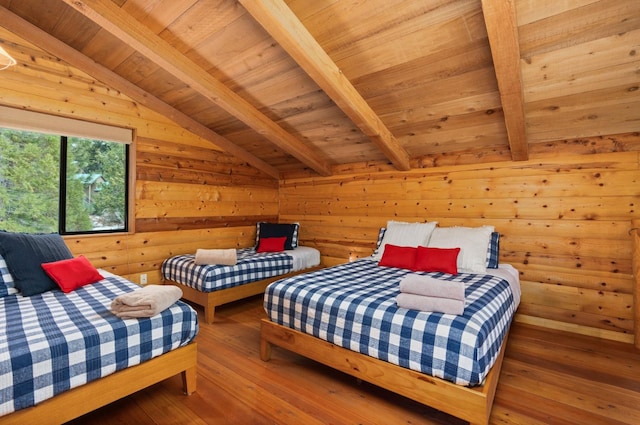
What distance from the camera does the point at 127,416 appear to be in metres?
1.73

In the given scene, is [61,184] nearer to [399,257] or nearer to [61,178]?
[61,178]

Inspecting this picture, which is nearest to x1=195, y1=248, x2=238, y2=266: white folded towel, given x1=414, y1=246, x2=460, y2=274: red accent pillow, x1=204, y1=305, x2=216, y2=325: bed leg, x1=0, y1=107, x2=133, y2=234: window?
x1=204, y1=305, x2=216, y2=325: bed leg

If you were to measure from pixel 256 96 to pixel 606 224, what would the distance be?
3.31m

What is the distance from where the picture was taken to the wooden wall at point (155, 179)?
2916 millimetres

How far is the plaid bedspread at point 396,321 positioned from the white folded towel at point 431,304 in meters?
0.03

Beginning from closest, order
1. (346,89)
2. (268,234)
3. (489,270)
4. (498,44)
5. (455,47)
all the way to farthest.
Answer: (498,44)
(455,47)
(346,89)
(489,270)
(268,234)

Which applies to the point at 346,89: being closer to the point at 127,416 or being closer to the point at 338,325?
the point at 338,325

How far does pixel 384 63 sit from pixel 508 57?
83 cm

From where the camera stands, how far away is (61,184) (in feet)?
10.4

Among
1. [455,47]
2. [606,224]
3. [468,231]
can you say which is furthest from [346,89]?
[606,224]

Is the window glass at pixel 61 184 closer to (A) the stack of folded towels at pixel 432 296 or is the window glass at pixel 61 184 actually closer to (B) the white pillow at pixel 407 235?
(B) the white pillow at pixel 407 235

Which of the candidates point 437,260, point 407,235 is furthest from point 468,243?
point 407,235

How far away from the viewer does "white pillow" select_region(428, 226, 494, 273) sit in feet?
9.35

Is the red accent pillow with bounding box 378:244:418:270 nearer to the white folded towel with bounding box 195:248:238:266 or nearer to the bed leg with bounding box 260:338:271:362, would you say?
the bed leg with bounding box 260:338:271:362
